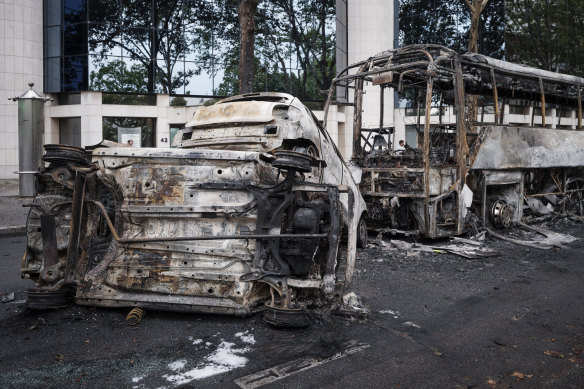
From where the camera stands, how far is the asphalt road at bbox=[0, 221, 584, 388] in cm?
313

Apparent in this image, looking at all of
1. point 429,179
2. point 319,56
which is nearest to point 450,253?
point 429,179

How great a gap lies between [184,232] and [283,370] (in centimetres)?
164

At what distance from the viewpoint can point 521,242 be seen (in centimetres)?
834

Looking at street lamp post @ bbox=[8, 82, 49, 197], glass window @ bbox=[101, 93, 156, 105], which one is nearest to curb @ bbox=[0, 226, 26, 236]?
street lamp post @ bbox=[8, 82, 49, 197]

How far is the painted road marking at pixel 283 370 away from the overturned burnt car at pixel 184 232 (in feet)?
2.17

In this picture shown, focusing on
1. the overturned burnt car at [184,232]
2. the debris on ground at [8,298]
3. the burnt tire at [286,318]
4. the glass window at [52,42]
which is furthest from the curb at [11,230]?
the glass window at [52,42]

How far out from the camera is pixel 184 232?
14.0 ft

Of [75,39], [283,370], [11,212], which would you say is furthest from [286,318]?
[75,39]

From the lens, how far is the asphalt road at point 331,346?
313 centimetres

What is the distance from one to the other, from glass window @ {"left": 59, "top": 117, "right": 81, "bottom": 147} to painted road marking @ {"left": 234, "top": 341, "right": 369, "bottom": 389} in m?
20.6

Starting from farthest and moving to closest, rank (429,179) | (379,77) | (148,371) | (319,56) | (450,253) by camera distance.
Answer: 1. (319,56)
2. (379,77)
3. (429,179)
4. (450,253)
5. (148,371)

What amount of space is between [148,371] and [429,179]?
6.09 meters

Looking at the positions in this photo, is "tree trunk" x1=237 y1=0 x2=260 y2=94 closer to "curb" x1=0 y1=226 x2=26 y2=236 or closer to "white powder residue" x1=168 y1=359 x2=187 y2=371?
"curb" x1=0 y1=226 x2=26 y2=236

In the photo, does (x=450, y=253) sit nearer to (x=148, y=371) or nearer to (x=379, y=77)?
(x=379, y=77)
